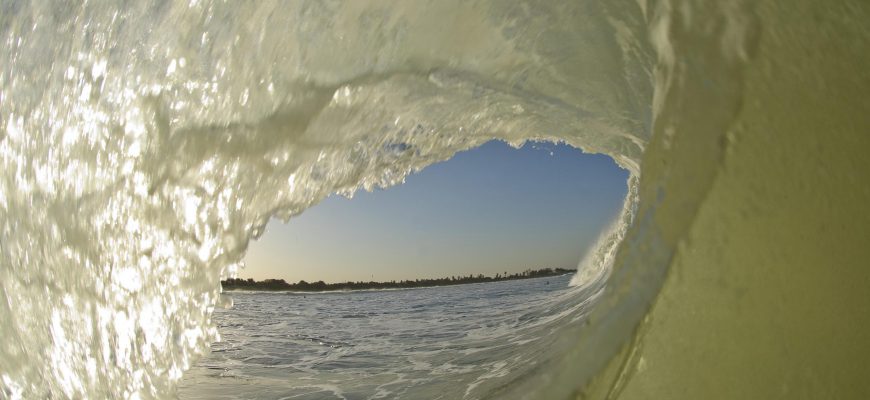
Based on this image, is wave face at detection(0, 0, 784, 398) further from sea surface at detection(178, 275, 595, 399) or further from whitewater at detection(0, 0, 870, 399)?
sea surface at detection(178, 275, 595, 399)

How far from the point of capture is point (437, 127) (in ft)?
15.3

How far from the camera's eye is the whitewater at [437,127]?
4.19 feet

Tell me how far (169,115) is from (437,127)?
2100mm

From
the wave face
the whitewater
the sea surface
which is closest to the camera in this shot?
the whitewater

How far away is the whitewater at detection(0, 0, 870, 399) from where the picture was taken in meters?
1.28

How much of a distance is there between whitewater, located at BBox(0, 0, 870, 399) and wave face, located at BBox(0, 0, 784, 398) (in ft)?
0.04

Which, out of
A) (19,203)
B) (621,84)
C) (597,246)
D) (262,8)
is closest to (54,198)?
(19,203)

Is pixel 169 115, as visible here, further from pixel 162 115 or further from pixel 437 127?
pixel 437 127

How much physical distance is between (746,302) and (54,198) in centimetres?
314

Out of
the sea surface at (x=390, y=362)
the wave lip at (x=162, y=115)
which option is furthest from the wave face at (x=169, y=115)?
the sea surface at (x=390, y=362)

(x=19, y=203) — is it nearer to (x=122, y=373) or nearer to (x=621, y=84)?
(x=122, y=373)

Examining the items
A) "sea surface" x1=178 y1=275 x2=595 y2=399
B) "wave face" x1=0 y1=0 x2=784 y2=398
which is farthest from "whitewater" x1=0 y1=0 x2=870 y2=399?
"sea surface" x1=178 y1=275 x2=595 y2=399

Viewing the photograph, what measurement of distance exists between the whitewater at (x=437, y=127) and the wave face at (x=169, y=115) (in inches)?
0.4

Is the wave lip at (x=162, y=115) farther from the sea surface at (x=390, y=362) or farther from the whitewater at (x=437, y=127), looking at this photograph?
the sea surface at (x=390, y=362)
